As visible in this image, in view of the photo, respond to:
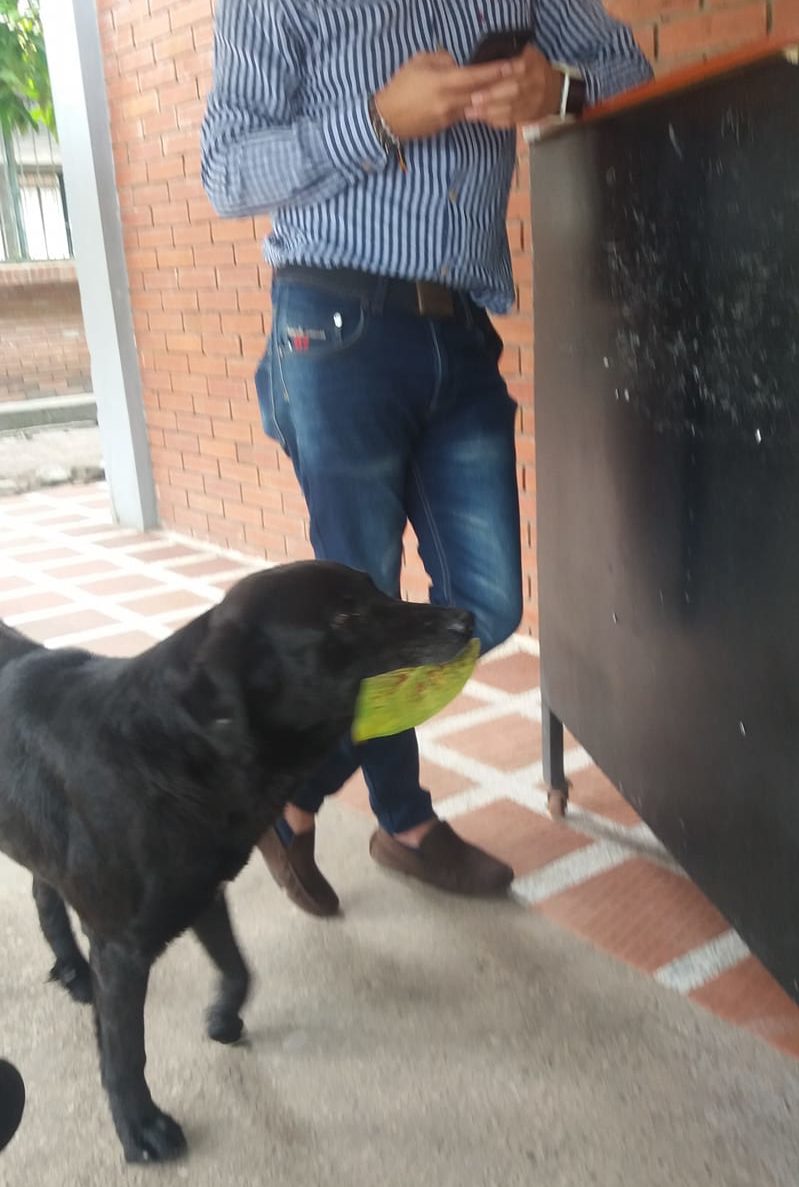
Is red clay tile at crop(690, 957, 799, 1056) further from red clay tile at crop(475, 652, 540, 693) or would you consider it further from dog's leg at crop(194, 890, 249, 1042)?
red clay tile at crop(475, 652, 540, 693)

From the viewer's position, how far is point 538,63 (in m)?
1.38

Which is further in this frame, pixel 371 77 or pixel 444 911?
pixel 444 911

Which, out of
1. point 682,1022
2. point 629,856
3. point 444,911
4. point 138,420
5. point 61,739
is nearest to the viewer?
point 61,739

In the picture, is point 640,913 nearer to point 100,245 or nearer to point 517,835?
point 517,835

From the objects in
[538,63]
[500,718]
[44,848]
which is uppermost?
[538,63]

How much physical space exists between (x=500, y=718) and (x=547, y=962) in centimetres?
102

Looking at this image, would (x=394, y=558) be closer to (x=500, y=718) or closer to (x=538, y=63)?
(x=538, y=63)

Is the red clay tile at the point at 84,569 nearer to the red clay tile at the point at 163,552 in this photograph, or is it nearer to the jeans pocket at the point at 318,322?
the red clay tile at the point at 163,552

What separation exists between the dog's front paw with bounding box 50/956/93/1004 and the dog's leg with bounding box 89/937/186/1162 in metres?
0.31

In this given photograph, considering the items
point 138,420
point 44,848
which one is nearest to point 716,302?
point 44,848

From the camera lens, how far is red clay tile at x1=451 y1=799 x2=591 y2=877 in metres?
1.92

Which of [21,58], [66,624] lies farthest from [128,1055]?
[21,58]

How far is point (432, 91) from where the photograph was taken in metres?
1.29

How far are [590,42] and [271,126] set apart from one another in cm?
53
